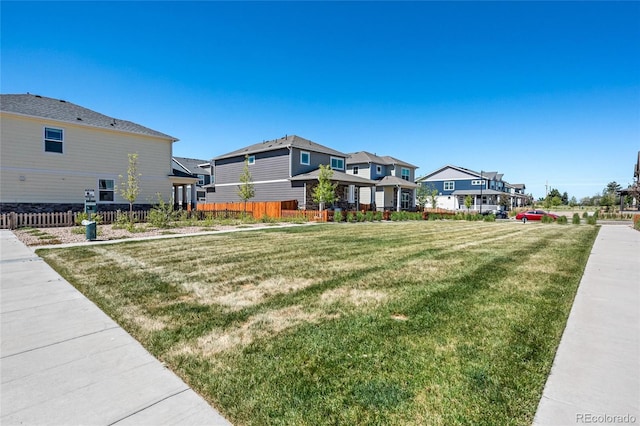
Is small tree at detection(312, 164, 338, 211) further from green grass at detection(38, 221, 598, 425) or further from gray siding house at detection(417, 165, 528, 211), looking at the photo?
gray siding house at detection(417, 165, 528, 211)

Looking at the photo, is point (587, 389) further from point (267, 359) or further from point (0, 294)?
point (0, 294)

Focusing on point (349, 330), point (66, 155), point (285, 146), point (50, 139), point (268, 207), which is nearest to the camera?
point (349, 330)

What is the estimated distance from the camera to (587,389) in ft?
8.51

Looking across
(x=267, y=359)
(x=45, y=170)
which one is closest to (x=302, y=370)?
(x=267, y=359)

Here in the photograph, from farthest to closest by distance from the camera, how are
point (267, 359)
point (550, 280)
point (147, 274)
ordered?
point (147, 274)
point (550, 280)
point (267, 359)

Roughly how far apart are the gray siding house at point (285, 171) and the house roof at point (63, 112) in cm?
952

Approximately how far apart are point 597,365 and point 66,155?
26.4 metres

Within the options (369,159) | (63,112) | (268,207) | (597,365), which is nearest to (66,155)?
(63,112)

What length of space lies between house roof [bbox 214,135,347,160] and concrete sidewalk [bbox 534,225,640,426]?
2666 cm

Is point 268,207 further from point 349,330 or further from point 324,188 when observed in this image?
point 349,330

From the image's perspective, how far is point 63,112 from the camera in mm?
20969

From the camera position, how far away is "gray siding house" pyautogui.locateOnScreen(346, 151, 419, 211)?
127ft

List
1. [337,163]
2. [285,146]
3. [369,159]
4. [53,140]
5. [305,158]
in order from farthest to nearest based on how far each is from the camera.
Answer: [369,159]
[337,163]
[305,158]
[285,146]
[53,140]

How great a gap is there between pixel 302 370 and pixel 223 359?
819 mm
